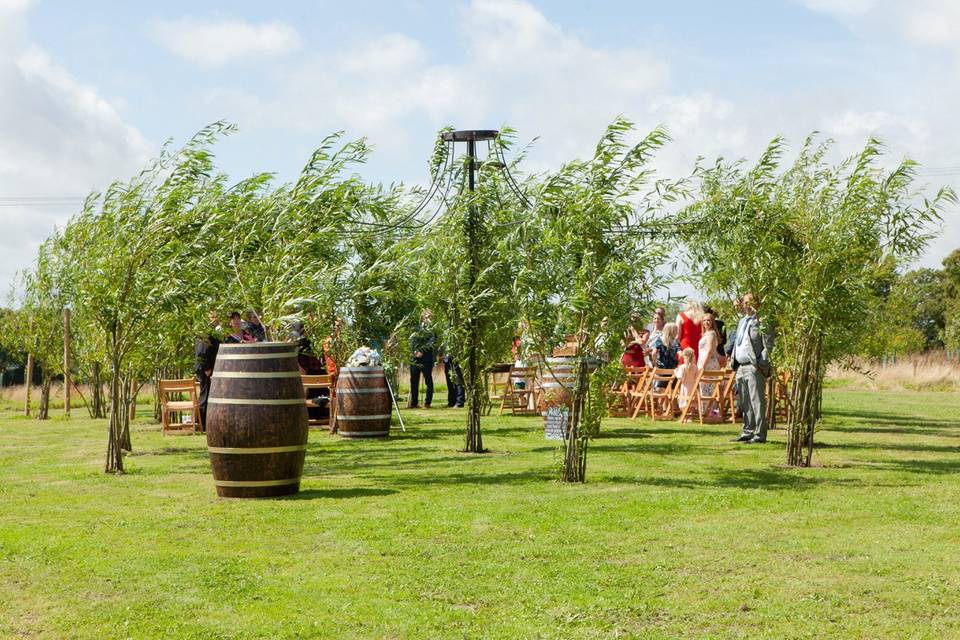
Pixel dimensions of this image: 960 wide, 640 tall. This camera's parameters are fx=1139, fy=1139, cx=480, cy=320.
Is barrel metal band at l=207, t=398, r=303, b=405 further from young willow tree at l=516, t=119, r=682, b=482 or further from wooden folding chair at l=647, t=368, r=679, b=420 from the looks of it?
wooden folding chair at l=647, t=368, r=679, b=420

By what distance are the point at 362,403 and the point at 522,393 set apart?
5.72 meters

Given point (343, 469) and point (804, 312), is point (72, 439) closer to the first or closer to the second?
point (343, 469)

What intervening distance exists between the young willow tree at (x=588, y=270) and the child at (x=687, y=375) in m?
8.38

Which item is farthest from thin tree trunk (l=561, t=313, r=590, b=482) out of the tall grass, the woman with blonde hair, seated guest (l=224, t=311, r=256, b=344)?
the tall grass

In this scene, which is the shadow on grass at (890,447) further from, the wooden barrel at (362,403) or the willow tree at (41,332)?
the willow tree at (41,332)

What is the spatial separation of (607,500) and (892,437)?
832cm

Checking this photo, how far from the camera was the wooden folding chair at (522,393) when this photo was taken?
2127cm

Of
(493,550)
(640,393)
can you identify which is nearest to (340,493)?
(493,550)

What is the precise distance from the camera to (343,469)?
12578 millimetres

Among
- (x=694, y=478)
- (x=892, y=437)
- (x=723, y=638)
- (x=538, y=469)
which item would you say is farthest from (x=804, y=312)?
(x=723, y=638)

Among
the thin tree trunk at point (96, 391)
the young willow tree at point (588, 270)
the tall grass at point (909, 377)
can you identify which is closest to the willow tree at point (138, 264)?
the young willow tree at point (588, 270)

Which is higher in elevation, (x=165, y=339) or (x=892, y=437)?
(x=165, y=339)

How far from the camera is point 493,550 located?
7512 millimetres

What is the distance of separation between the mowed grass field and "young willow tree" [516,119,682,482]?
3.06 feet
